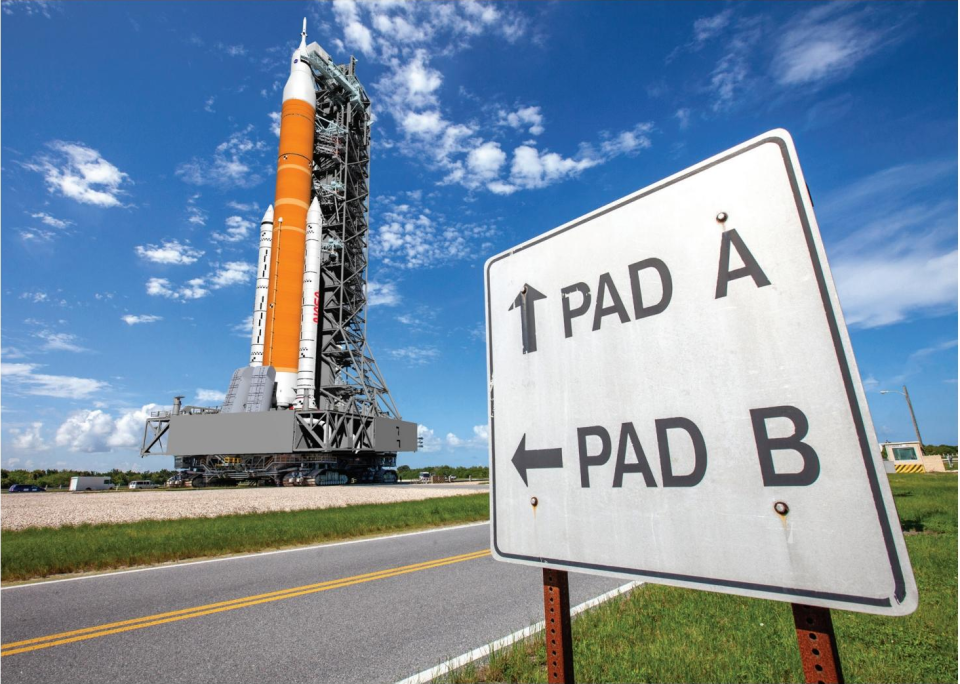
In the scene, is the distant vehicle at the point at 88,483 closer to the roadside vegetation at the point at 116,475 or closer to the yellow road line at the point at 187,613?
the roadside vegetation at the point at 116,475

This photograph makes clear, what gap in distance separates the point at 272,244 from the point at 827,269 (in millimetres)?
38958

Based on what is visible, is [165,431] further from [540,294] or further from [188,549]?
[540,294]

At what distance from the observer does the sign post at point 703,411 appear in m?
1.20

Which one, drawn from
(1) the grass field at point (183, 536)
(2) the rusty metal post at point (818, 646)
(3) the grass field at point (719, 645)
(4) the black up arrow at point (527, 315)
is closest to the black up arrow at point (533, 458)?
(4) the black up arrow at point (527, 315)

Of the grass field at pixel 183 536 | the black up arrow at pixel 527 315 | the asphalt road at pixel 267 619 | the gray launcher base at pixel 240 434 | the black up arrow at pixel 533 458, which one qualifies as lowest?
the asphalt road at pixel 267 619

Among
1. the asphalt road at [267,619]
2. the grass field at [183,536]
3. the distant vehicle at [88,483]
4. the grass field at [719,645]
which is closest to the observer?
the grass field at [719,645]

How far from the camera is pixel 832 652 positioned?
1.21 metres

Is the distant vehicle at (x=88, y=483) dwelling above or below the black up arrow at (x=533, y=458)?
below

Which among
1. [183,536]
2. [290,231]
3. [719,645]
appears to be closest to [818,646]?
[719,645]

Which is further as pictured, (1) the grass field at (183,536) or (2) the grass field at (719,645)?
(1) the grass field at (183,536)

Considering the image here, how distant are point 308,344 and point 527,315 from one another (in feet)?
114

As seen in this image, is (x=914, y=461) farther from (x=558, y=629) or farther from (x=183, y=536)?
(x=558, y=629)

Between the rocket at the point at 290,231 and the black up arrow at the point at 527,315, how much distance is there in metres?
34.7

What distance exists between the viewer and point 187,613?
17.1 feet
